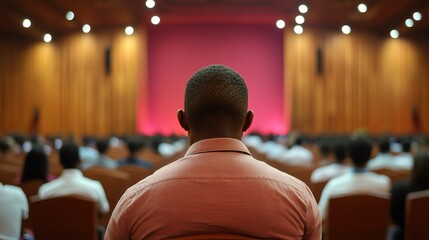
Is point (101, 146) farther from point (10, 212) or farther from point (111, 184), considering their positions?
point (10, 212)

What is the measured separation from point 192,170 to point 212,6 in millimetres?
18394

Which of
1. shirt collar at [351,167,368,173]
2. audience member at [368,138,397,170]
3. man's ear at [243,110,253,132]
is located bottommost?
audience member at [368,138,397,170]

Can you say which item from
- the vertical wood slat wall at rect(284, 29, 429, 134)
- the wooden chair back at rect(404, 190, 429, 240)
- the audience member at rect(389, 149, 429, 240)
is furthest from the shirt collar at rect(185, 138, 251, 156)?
the vertical wood slat wall at rect(284, 29, 429, 134)

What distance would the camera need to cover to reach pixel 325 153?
849cm

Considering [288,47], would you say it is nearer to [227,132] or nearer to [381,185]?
[381,185]

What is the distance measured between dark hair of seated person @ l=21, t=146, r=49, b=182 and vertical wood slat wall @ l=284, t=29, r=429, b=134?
A: 666 inches

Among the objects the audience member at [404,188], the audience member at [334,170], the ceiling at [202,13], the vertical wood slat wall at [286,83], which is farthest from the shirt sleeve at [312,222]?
the vertical wood slat wall at [286,83]

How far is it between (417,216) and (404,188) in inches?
33.8

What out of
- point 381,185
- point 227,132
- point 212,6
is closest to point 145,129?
point 212,6

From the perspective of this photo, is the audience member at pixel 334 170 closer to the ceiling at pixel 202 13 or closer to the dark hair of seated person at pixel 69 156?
the dark hair of seated person at pixel 69 156

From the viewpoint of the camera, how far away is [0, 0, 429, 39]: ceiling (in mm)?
17531

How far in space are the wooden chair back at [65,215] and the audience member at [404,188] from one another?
85.7 inches

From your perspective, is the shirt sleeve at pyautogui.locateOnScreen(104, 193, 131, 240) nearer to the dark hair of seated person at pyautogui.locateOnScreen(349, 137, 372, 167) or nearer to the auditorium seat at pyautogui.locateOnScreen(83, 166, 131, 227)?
the dark hair of seated person at pyautogui.locateOnScreen(349, 137, 372, 167)

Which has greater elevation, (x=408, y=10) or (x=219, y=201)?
(x=408, y=10)
